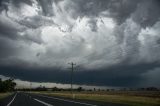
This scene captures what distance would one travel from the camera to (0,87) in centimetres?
17675

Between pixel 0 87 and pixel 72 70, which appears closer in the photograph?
pixel 72 70

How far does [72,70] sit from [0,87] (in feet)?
334

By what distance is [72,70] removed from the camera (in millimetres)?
87750
